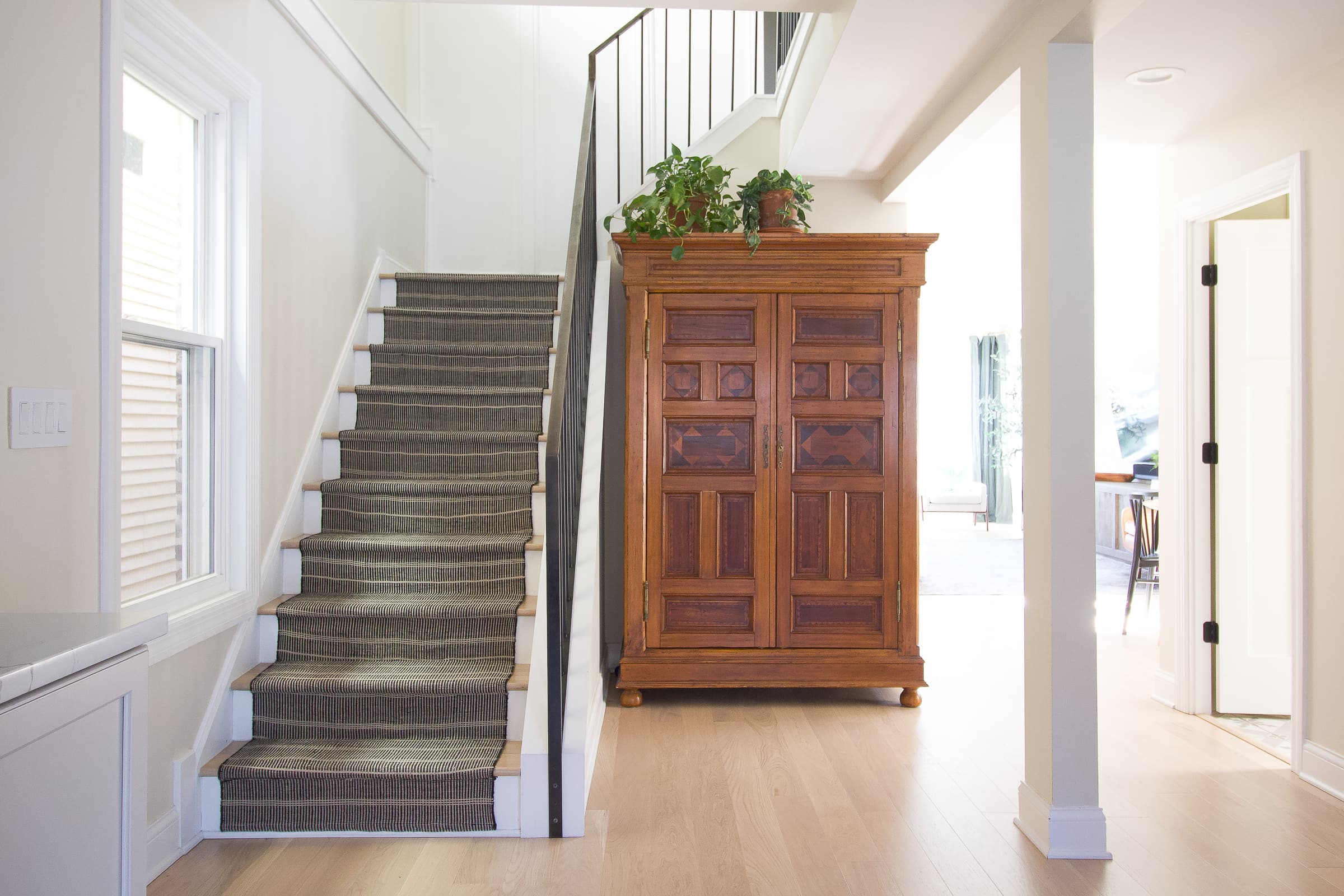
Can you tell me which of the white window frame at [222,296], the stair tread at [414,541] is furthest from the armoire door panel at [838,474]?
the white window frame at [222,296]

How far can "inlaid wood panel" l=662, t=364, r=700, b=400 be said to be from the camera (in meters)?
3.55

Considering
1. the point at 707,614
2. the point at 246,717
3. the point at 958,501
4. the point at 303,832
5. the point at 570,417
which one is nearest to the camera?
the point at 303,832

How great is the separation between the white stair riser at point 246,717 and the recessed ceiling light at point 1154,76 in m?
2.66

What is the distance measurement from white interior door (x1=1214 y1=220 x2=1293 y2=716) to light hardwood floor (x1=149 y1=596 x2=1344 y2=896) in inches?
14.2

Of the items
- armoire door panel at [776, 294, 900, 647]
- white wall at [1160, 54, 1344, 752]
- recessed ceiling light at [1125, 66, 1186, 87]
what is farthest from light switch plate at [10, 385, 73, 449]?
white wall at [1160, 54, 1344, 752]

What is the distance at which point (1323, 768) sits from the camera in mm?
2721

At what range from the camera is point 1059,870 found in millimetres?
2182

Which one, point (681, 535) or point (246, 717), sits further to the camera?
point (681, 535)

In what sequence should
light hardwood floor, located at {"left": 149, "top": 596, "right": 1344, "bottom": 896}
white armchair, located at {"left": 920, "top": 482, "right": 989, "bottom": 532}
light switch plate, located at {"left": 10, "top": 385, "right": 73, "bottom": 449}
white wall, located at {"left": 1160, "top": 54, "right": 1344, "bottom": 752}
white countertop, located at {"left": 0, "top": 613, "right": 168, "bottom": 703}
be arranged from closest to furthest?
white countertop, located at {"left": 0, "top": 613, "right": 168, "bottom": 703} → light switch plate, located at {"left": 10, "top": 385, "right": 73, "bottom": 449} → light hardwood floor, located at {"left": 149, "top": 596, "right": 1344, "bottom": 896} → white wall, located at {"left": 1160, "top": 54, "right": 1344, "bottom": 752} → white armchair, located at {"left": 920, "top": 482, "right": 989, "bottom": 532}

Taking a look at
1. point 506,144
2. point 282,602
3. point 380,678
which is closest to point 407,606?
point 380,678

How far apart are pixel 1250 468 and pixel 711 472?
2097mm

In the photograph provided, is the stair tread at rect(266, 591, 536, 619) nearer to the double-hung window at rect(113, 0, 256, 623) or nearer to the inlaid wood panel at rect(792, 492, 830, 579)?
the double-hung window at rect(113, 0, 256, 623)

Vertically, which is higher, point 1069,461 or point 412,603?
point 1069,461

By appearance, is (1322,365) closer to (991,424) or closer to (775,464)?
(775,464)
